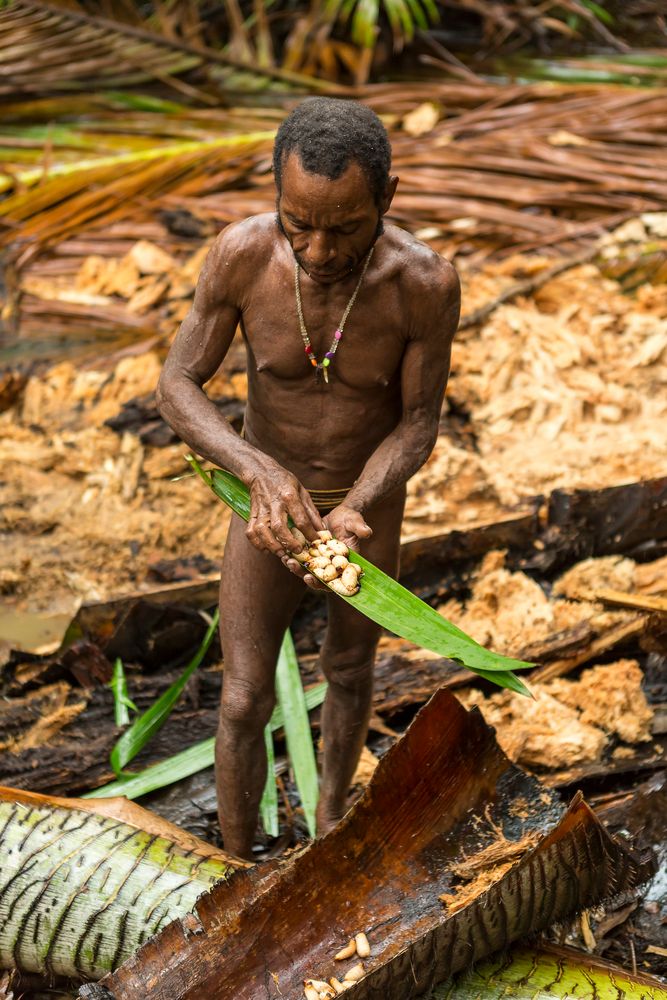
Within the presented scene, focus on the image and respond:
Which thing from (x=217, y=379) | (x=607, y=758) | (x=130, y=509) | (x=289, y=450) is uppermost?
(x=289, y=450)

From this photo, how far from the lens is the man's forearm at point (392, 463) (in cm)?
278

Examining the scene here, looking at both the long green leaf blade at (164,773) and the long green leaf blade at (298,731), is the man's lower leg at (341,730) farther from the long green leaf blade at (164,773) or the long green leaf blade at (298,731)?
the long green leaf blade at (164,773)

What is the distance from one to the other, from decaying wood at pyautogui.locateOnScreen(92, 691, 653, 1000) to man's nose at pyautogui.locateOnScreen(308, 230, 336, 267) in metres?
1.14

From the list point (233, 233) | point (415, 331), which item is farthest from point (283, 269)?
point (415, 331)

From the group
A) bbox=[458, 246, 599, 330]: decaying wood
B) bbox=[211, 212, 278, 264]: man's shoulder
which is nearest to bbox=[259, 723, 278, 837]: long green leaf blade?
bbox=[211, 212, 278, 264]: man's shoulder

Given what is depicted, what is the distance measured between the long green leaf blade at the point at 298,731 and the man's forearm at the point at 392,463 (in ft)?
3.15

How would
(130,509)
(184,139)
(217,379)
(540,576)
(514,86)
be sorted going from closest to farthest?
(540,576)
(130,509)
(217,379)
(184,139)
(514,86)

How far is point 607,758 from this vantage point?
3.74m

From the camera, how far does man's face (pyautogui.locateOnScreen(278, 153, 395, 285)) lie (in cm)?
240

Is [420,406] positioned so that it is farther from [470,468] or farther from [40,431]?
[40,431]

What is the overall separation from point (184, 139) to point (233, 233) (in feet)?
15.1

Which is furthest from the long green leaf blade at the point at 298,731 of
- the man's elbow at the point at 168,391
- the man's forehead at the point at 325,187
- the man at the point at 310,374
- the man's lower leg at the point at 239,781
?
the man's forehead at the point at 325,187

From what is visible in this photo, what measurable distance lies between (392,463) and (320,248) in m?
0.60

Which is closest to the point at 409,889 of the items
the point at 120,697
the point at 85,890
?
the point at 85,890
